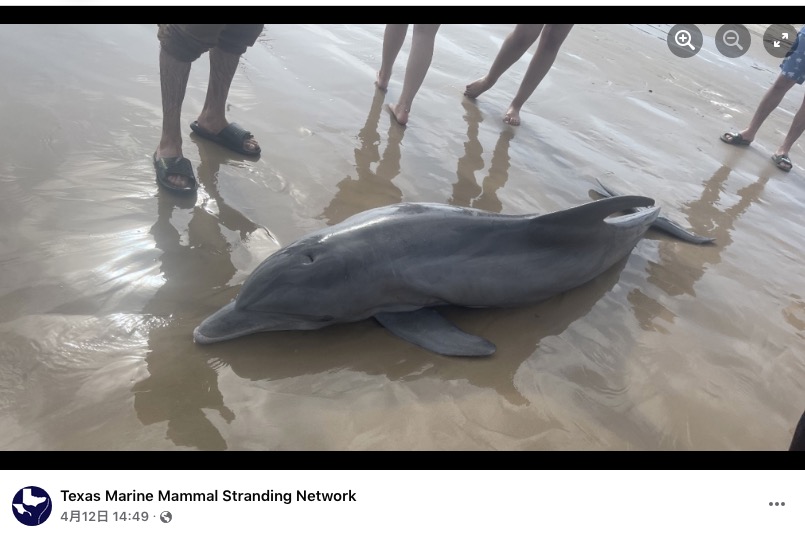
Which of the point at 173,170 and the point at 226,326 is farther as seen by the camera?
the point at 173,170

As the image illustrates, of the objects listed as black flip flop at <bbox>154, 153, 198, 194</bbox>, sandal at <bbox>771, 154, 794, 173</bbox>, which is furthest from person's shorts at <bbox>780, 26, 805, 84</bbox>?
black flip flop at <bbox>154, 153, 198, 194</bbox>

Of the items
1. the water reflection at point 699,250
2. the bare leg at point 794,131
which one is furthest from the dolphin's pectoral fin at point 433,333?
the bare leg at point 794,131

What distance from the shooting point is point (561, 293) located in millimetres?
3900

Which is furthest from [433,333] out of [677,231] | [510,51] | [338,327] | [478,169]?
[510,51]

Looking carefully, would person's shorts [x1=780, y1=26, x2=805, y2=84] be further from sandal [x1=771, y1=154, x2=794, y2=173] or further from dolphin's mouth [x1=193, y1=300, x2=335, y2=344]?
dolphin's mouth [x1=193, y1=300, x2=335, y2=344]

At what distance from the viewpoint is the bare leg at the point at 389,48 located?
6145 mm

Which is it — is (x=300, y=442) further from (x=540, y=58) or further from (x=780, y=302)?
(x=540, y=58)

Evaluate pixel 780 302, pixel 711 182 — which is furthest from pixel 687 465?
pixel 711 182

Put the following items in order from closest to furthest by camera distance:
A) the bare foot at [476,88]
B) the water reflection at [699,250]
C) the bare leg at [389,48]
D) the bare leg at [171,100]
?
the water reflection at [699,250] → the bare leg at [171,100] → the bare leg at [389,48] → the bare foot at [476,88]

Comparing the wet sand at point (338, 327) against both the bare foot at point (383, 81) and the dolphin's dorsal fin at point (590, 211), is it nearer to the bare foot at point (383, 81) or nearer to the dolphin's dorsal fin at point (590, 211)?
the bare foot at point (383, 81)

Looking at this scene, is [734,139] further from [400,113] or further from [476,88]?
[400,113]

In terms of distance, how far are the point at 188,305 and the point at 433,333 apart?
Answer: 4.71 feet

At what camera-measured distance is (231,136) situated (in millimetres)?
4762
